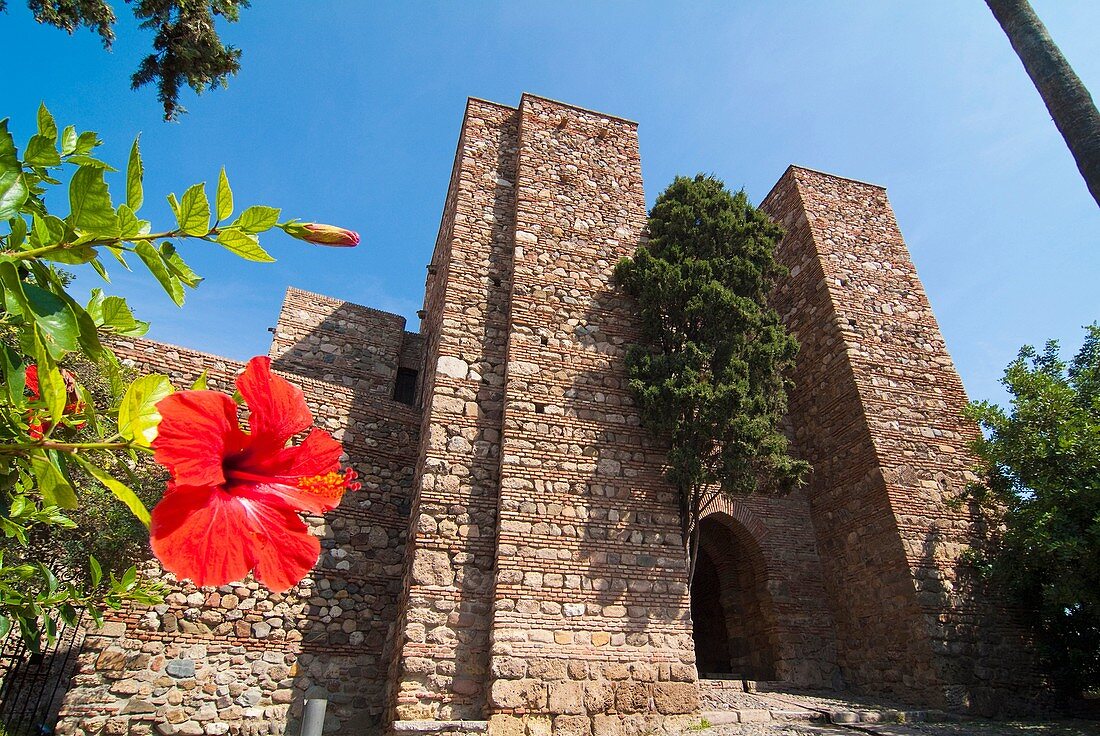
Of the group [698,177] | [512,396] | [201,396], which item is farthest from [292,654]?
[698,177]

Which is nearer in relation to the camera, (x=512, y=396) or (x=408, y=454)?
(x=512, y=396)

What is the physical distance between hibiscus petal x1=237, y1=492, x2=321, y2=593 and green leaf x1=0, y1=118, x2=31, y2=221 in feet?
1.78

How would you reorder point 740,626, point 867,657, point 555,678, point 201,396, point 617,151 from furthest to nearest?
point 617,151, point 740,626, point 867,657, point 555,678, point 201,396

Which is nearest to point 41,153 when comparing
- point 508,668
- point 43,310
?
point 43,310

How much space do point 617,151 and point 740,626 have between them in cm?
779

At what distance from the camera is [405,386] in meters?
11.0

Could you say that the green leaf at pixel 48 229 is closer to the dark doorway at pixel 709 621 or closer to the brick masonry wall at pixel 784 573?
the brick masonry wall at pixel 784 573

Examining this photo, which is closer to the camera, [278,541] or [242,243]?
[242,243]

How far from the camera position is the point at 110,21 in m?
5.99

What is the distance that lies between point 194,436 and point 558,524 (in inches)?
240

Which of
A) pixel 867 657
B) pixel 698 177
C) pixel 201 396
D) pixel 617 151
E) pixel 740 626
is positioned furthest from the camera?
pixel 617 151

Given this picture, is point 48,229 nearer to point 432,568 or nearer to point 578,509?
point 432,568

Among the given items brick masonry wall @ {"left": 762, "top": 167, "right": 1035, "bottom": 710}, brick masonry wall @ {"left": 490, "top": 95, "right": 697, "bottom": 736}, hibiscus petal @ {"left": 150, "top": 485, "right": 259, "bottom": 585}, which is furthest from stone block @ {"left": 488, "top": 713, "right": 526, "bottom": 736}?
hibiscus petal @ {"left": 150, "top": 485, "right": 259, "bottom": 585}

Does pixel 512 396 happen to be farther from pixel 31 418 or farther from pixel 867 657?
pixel 31 418
